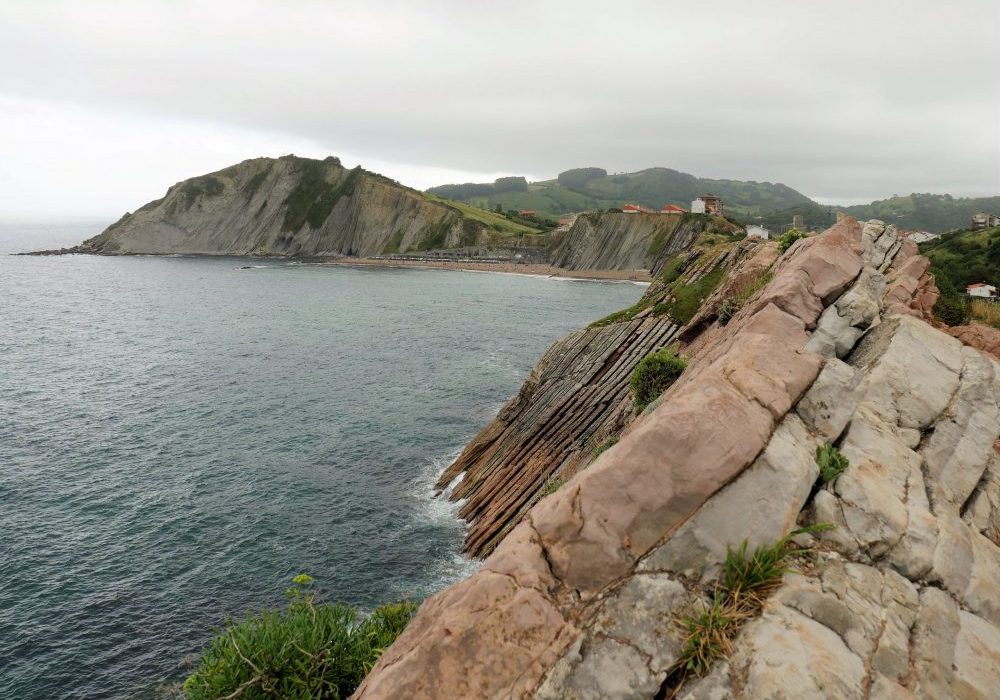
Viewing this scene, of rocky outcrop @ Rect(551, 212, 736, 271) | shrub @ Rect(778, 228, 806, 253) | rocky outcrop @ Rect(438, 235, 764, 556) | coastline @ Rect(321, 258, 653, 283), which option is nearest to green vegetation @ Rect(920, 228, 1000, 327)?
shrub @ Rect(778, 228, 806, 253)

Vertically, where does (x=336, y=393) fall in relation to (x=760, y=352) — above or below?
below

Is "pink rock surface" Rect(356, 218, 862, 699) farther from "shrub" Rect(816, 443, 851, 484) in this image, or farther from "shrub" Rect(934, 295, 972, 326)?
"shrub" Rect(934, 295, 972, 326)

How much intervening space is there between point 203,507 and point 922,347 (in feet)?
127

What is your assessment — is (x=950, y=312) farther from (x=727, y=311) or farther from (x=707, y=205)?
(x=707, y=205)

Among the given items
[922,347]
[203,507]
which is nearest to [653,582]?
[922,347]

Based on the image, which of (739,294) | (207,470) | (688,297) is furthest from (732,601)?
(207,470)

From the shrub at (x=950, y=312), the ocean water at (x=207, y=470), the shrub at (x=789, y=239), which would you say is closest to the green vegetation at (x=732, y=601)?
the shrub at (x=950, y=312)

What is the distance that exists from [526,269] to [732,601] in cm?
17185

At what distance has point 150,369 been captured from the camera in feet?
223

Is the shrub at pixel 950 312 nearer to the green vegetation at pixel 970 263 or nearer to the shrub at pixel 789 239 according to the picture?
the green vegetation at pixel 970 263

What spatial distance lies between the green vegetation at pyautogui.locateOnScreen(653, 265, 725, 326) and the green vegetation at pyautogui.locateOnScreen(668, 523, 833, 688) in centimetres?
3278

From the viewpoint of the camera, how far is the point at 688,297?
44.0 metres

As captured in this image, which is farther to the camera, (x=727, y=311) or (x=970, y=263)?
(x=970, y=263)

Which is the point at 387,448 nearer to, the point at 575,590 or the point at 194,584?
the point at 194,584
